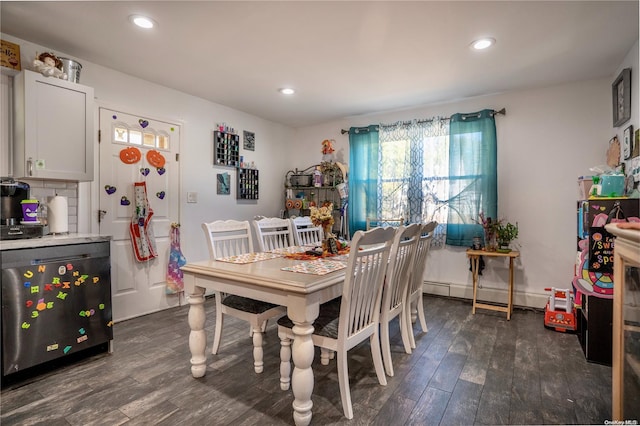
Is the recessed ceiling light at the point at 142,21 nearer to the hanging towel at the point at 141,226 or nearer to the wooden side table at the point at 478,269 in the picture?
the hanging towel at the point at 141,226

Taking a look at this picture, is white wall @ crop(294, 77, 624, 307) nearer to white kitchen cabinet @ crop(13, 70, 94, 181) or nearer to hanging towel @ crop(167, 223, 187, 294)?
hanging towel @ crop(167, 223, 187, 294)

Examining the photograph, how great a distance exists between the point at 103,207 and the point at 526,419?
3499mm

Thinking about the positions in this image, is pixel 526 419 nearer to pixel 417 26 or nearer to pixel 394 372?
pixel 394 372

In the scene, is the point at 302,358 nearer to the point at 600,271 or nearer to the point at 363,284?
the point at 363,284

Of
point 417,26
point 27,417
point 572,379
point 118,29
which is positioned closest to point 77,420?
point 27,417

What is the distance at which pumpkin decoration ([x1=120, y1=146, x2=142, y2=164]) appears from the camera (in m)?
3.06

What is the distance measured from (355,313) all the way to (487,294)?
2585 millimetres

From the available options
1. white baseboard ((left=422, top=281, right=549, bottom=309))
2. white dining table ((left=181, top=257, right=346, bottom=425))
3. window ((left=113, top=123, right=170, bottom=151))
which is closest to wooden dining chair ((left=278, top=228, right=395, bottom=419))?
white dining table ((left=181, top=257, right=346, bottom=425))

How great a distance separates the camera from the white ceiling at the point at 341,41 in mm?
2047

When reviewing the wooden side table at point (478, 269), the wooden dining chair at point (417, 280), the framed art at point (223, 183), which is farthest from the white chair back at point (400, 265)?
the framed art at point (223, 183)

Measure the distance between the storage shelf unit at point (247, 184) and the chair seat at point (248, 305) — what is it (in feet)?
7.36

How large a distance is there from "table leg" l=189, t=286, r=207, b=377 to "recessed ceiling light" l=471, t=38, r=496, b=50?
8.74ft

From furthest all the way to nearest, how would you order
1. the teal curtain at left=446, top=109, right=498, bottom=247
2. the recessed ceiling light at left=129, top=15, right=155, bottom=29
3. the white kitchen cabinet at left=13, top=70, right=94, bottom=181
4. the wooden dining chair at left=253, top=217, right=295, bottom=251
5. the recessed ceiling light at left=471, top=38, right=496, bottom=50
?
1. the teal curtain at left=446, top=109, right=498, bottom=247
2. the wooden dining chair at left=253, top=217, right=295, bottom=251
3. the recessed ceiling light at left=471, top=38, right=496, bottom=50
4. the white kitchen cabinet at left=13, top=70, right=94, bottom=181
5. the recessed ceiling light at left=129, top=15, right=155, bottom=29

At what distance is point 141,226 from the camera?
3154 mm
